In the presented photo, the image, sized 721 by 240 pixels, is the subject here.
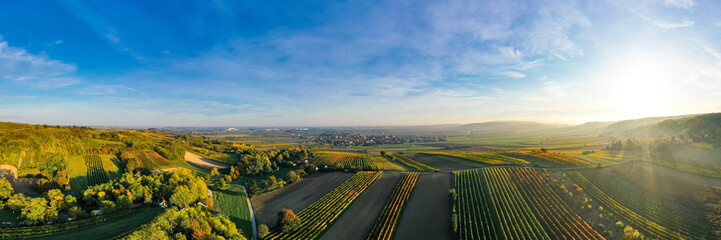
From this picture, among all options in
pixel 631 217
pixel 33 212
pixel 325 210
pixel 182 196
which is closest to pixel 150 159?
pixel 182 196

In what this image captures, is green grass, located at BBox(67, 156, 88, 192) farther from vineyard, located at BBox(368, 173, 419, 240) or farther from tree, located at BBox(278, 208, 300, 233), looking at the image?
vineyard, located at BBox(368, 173, 419, 240)

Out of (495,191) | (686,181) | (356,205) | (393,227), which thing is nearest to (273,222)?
(356,205)

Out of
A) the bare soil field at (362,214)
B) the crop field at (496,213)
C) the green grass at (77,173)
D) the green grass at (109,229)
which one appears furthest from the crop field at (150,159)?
the crop field at (496,213)

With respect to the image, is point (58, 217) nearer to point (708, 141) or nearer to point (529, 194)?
point (529, 194)

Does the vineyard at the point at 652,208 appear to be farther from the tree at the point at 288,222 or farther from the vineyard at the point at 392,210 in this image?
the tree at the point at 288,222

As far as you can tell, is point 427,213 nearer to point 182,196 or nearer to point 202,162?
point 182,196

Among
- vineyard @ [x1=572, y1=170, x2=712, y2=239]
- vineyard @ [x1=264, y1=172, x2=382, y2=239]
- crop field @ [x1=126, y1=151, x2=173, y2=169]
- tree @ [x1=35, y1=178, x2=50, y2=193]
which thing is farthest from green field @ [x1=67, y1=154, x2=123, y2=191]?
vineyard @ [x1=572, y1=170, x2=712, y2=239]
